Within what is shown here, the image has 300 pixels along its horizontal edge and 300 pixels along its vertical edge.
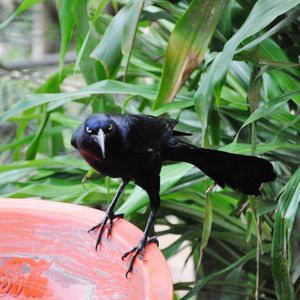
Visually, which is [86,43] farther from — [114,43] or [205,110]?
[205,110]

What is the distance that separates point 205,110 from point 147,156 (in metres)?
0.13

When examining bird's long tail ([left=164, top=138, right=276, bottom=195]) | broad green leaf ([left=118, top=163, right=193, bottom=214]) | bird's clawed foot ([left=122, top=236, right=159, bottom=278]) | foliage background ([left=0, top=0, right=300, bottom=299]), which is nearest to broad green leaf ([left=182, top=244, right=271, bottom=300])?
foliage background ([left=0, top=0, right=300, bottom=299])

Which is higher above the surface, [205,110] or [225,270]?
[205,110]

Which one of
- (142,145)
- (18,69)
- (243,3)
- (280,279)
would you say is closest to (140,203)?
(142,145)

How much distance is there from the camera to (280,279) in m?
1.26

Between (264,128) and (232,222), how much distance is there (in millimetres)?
253

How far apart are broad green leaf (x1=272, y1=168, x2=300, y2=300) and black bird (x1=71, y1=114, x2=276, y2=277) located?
6 cm

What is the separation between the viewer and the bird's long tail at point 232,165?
1257 millimetres

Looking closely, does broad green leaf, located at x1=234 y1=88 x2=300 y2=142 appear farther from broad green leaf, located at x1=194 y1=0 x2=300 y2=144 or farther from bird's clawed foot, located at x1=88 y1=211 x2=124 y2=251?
bird's clawed foot, located at x1=88 y1=211 x2=124 y2=251

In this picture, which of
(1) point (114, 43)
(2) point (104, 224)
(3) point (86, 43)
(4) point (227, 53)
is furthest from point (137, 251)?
(3) point (86, 43)

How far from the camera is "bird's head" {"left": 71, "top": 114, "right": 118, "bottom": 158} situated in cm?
117

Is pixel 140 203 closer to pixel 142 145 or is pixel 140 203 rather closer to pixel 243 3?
pixel 142 145

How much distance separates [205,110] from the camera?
127 centimetres

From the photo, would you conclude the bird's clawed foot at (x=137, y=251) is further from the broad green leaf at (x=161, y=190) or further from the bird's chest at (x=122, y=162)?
the broad green leaf at (x=161, y=190)
